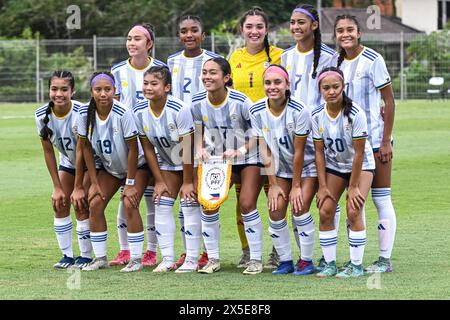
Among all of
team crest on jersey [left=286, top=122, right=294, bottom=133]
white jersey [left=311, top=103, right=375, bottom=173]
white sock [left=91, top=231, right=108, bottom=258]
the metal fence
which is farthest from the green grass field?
the metal fence

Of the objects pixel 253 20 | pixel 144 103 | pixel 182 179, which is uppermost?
pixel 253 20

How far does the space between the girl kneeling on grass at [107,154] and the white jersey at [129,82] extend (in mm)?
486

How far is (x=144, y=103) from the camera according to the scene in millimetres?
9430

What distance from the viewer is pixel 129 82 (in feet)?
32.4

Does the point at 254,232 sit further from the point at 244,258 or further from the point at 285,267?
the point at 244,258

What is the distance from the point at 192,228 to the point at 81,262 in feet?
3.43

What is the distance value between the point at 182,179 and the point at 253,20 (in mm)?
1508

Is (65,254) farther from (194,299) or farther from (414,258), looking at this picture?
(414,258)

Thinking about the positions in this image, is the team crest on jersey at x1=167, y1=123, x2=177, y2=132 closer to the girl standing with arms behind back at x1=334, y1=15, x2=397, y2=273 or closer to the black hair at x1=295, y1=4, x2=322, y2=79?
the black hair at x1=295, y1=4, x2=322, y2=79

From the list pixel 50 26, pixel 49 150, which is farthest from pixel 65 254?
pixel 50 26

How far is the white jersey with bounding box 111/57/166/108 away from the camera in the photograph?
32.3 ft

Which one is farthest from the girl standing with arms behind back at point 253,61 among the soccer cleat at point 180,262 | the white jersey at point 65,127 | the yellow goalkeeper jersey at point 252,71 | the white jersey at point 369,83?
the white jersey at point 65,127

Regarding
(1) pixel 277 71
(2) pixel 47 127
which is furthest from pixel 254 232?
(2) pixel 47 127

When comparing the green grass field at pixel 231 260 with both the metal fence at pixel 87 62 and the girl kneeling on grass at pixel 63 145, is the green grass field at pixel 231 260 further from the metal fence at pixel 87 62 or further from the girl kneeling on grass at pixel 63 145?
the metal fence at pixel 87 62
